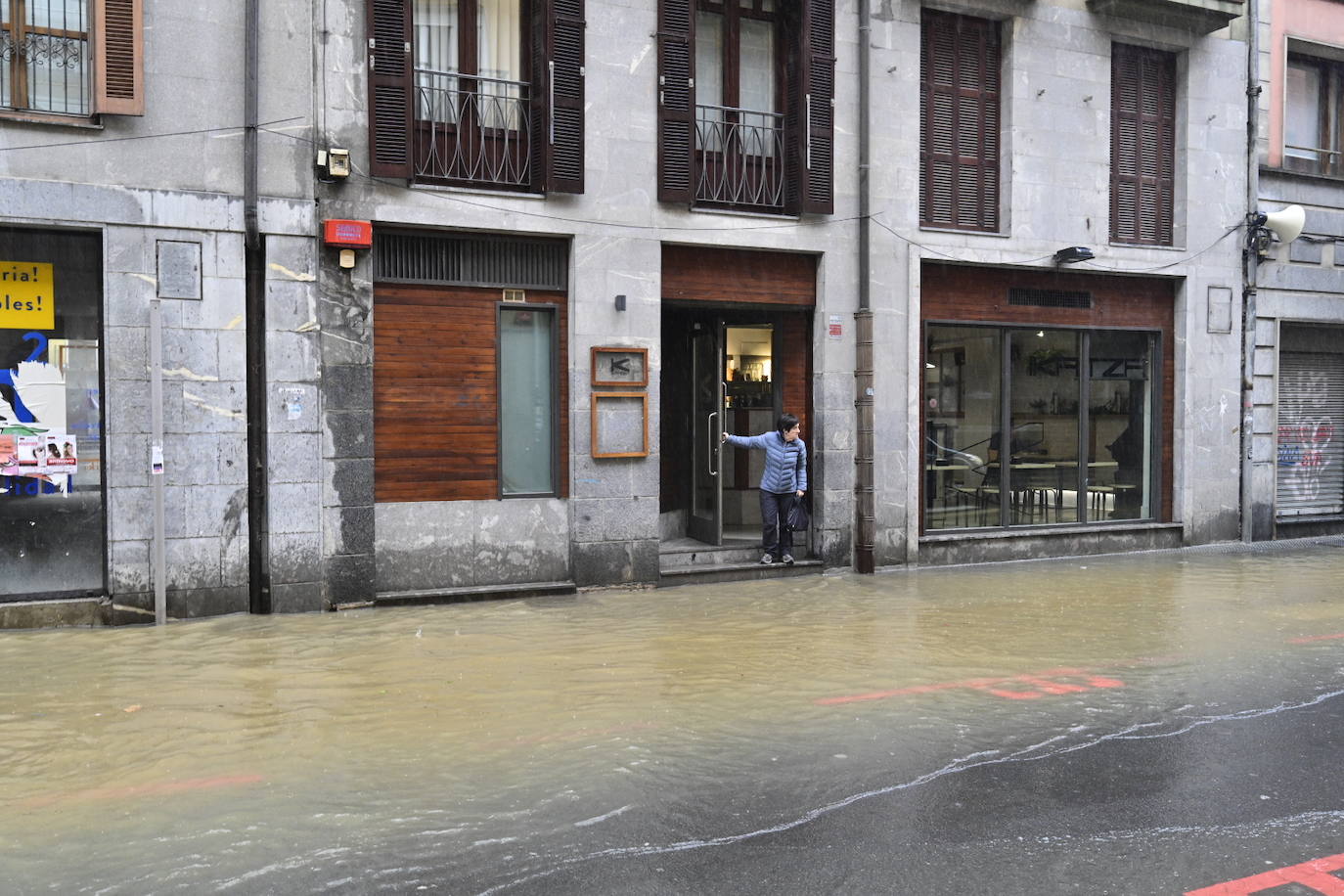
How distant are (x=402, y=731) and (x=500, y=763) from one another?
34.9 inches

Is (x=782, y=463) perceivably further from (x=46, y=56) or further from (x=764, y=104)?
(x=46, y=56)

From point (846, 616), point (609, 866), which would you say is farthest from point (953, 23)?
point (609, 866)

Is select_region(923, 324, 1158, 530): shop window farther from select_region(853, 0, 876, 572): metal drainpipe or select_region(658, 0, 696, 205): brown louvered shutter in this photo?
select_region(658, 0, 696, 205): brown louvered shutter

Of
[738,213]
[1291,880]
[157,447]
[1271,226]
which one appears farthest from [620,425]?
[1271,226]

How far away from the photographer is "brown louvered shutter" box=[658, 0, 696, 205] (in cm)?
1152

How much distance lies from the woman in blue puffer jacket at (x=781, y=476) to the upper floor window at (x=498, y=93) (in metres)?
3.40

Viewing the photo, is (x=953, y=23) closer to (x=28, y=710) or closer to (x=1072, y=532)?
(x=1072, y=532)

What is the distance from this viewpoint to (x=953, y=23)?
13484mm

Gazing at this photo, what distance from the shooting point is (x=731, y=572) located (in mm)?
12195

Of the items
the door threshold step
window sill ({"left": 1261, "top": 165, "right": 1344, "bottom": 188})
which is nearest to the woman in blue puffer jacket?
the door threshold step

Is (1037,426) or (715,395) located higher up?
(715,395)

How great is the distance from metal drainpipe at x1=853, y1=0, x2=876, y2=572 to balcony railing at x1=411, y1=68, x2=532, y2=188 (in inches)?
153

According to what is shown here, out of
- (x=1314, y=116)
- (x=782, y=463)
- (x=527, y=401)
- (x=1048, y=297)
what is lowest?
(x=782, y=463)

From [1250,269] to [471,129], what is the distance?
10.7 meters
